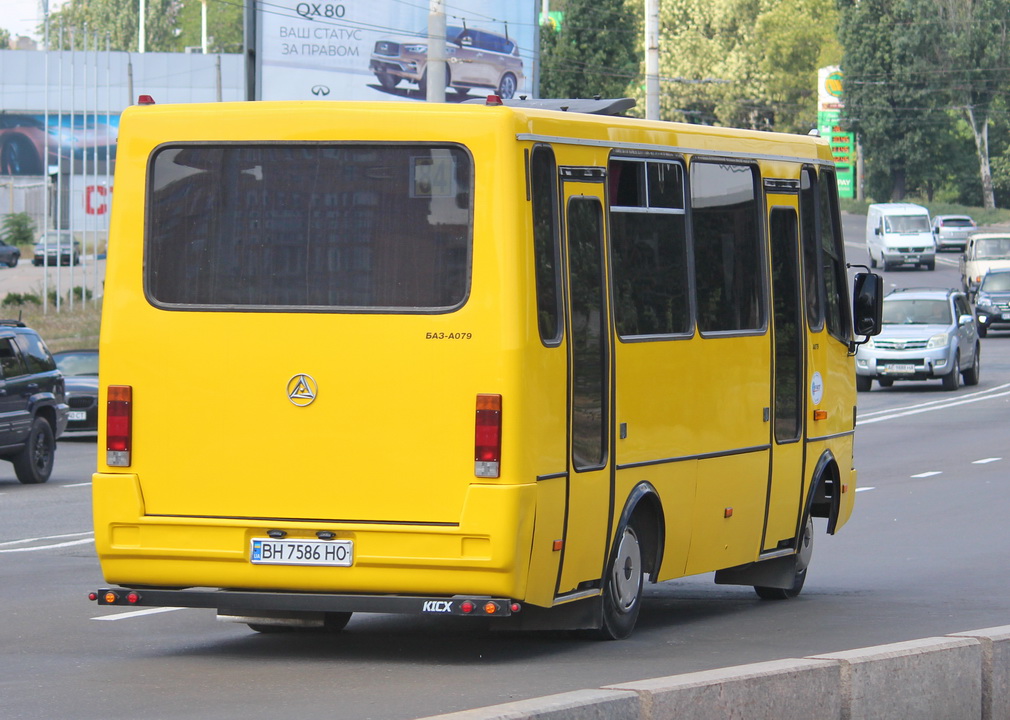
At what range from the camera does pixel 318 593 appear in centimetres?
884

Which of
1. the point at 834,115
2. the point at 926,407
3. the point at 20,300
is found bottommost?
the point at 926,407

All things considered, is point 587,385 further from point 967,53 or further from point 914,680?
point 967,53

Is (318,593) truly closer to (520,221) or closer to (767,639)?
(520,221)

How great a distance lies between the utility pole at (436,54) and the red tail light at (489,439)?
18.9m

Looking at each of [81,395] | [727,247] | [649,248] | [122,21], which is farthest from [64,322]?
[122,21]

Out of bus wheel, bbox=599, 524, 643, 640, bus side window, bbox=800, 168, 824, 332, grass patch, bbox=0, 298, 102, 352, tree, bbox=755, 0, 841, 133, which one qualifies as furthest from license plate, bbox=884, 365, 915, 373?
tree, bbox=755, 0, 841, 133

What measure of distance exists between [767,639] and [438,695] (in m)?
2.72

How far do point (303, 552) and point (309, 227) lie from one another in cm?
154

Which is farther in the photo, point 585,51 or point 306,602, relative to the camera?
point 585,51

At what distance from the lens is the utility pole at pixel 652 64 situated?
3353 cm

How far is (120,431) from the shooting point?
357 inches

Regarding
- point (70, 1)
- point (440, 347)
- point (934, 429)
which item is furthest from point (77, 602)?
point (70, 1)

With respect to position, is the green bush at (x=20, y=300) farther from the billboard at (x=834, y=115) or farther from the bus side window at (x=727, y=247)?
the billboard at (x=834, y=115)

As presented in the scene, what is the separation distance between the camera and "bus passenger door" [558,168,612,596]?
915 centimetres
